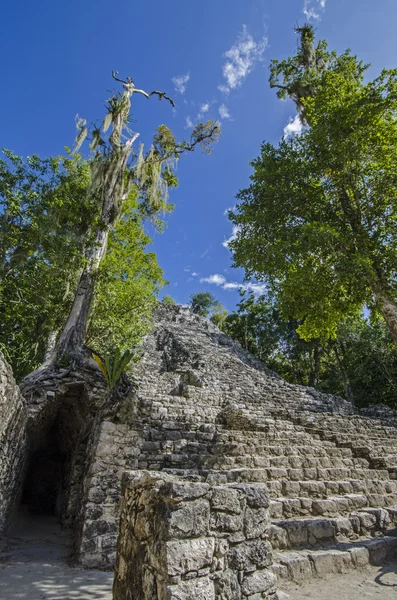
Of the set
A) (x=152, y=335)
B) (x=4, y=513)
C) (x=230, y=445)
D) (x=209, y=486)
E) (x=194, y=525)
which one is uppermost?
(x=152, y=335)

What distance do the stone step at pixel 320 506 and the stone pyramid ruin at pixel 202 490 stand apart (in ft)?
0.06

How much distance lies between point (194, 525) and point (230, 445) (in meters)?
3.68

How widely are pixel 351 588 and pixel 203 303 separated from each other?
33554mm

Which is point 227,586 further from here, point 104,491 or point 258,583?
point 104,491

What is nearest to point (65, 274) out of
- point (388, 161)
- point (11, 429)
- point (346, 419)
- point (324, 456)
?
point (11, 429)

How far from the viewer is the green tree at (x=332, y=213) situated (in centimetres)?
762

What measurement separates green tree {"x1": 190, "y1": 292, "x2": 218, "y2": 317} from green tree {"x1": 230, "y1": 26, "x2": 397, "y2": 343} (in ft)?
85.1

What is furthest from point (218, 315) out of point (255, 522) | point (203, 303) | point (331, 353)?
point (255, 522)

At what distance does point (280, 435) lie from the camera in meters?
6.38

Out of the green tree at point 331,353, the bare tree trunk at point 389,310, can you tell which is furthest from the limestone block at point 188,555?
the green tree at point 331,353

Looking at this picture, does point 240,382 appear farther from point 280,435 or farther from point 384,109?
point 384,109

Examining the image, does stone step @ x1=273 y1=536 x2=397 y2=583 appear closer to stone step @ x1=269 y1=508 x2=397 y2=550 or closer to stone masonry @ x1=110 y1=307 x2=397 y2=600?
stone masonry @ x1=110 y1=307 x2=397 y2=600

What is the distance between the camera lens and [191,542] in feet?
6.43

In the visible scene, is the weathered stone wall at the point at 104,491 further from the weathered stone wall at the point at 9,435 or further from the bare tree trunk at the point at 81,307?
the bare tree trunk at the point at 81,307
